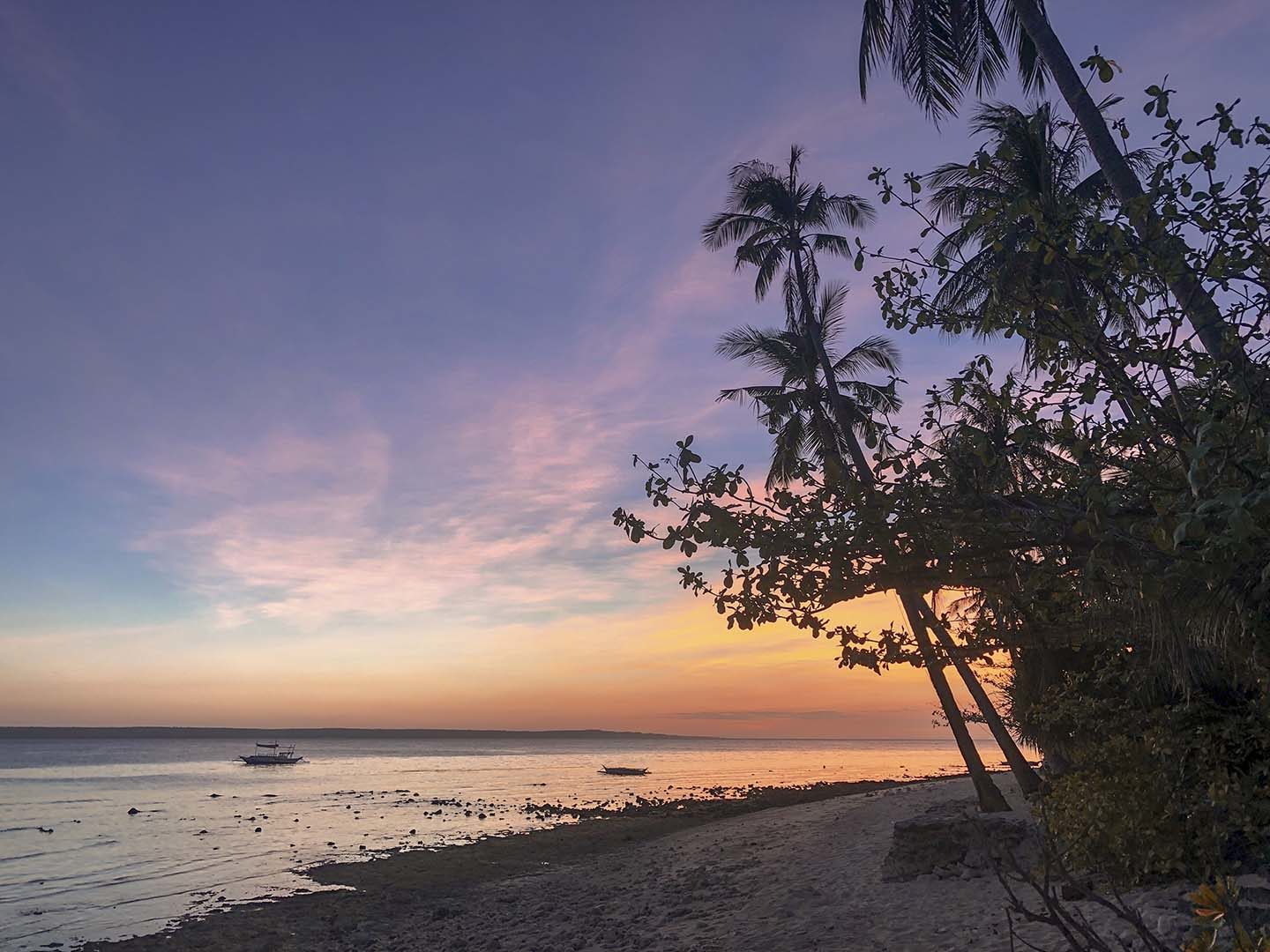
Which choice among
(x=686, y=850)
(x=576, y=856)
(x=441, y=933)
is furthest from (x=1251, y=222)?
(x=576, y=856)

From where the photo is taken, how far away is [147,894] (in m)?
22.6

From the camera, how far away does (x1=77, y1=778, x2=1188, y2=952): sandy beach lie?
1125 cm

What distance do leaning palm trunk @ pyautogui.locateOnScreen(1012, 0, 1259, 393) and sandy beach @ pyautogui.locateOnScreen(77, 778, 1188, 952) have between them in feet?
20.1

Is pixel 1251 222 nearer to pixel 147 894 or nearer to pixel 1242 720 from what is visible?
pixel 1242 720

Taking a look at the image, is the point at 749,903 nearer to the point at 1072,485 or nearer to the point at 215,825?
the point at 1072,485

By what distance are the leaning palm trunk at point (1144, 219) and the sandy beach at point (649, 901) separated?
241 inches

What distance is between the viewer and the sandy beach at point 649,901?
443 inches

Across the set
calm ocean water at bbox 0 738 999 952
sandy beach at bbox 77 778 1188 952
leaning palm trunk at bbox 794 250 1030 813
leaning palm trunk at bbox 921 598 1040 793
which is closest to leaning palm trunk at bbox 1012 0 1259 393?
sandy beach at bbox 77 778 1188 952

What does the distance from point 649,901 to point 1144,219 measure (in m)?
14.9

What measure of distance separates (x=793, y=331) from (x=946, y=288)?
6.13 m

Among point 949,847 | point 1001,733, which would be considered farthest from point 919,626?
point 949,847

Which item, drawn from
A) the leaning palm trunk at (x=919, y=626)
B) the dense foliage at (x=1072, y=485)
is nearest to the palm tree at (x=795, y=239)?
the leaning palm trunk at (x=919, y=626)

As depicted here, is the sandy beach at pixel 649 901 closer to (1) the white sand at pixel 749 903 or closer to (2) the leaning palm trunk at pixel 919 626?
(1) the white sand at pixel 749 903

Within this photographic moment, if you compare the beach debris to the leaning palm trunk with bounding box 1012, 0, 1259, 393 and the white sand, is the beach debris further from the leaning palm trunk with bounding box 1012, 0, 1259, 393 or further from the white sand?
the leaning palm trunk with bounding box 1012, 0, 1259, 393
